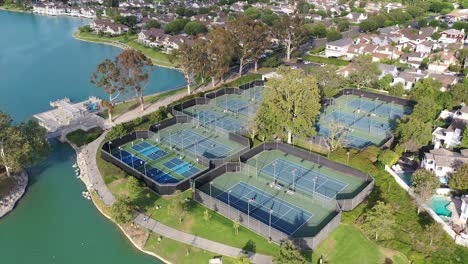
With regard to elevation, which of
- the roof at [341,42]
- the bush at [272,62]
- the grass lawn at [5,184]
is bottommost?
the grass lawn at [5,184]

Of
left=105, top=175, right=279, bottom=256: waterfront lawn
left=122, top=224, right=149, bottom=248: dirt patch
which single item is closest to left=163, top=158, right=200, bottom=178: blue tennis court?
left=105, top=175, right=279, bottom=256: waterfront lawn

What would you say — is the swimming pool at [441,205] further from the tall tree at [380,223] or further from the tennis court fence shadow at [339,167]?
the tall tree at [380,223]

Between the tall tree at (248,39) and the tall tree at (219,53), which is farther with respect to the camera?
the tall tree at (248,39)

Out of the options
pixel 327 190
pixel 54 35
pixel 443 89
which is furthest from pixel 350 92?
pixel 54 35

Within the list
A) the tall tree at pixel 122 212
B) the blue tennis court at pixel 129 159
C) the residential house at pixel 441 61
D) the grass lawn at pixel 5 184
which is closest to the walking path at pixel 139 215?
the tall tree at pixel 122 212

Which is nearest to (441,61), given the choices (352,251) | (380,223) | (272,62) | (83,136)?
(272,62)

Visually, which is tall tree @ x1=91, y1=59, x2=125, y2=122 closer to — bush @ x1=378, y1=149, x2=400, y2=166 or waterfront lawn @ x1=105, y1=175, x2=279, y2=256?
waterfront lawn @ x1=105, y1=175, x2=279, y2=256

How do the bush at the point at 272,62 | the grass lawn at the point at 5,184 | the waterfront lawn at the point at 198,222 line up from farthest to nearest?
1. the bush at the point at 272,62
2. the grass lawn at the point at 5,184
3. the waterfront lawn at the point at 198,222

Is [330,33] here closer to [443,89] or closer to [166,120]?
[443,89]
